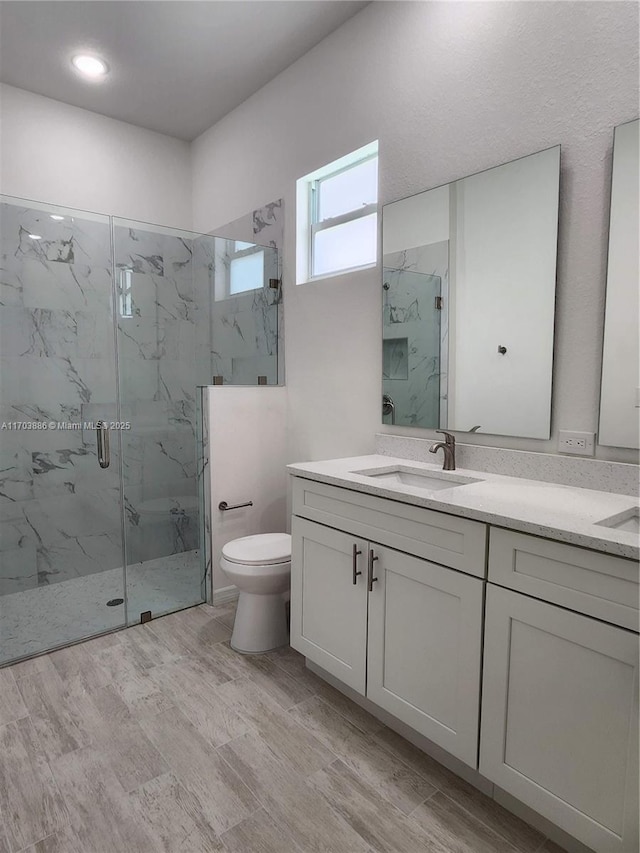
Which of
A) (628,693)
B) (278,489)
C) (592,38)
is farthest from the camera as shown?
(278,489)

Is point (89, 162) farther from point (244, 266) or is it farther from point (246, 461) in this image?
point (246, 461)

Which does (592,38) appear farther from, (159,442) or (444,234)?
(159,442)

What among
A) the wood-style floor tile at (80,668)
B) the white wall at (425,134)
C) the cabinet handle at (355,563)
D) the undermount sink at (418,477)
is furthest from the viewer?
the wood-style floor tile at (80,668)

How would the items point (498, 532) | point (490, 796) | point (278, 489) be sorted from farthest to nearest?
1. point (278, 489)
2. point (490, 796)
3. point (498, 532)

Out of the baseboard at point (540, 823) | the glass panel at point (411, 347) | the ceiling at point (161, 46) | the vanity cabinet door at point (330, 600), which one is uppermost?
the ceiling at point (161, 46)

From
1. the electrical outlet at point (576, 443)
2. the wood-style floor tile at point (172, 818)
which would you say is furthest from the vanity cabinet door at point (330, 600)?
the electrical outlet at point (576, 443)

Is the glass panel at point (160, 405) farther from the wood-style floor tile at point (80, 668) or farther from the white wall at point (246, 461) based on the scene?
the wood-style floor tile at point (80, 668)

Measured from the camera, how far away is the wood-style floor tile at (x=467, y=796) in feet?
4.74

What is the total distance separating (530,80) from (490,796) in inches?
94.0

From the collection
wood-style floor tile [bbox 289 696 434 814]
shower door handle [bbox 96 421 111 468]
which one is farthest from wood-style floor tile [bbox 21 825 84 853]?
shower door handle [bbox 96 421 111 468]

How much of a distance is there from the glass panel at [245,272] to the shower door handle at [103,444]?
1096mm

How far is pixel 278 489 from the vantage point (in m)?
3.19

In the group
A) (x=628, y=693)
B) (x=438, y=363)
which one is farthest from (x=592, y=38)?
(x=628, y=693)

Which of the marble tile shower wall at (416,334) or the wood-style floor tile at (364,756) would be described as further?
the marble tile shower wall at (416,334)
